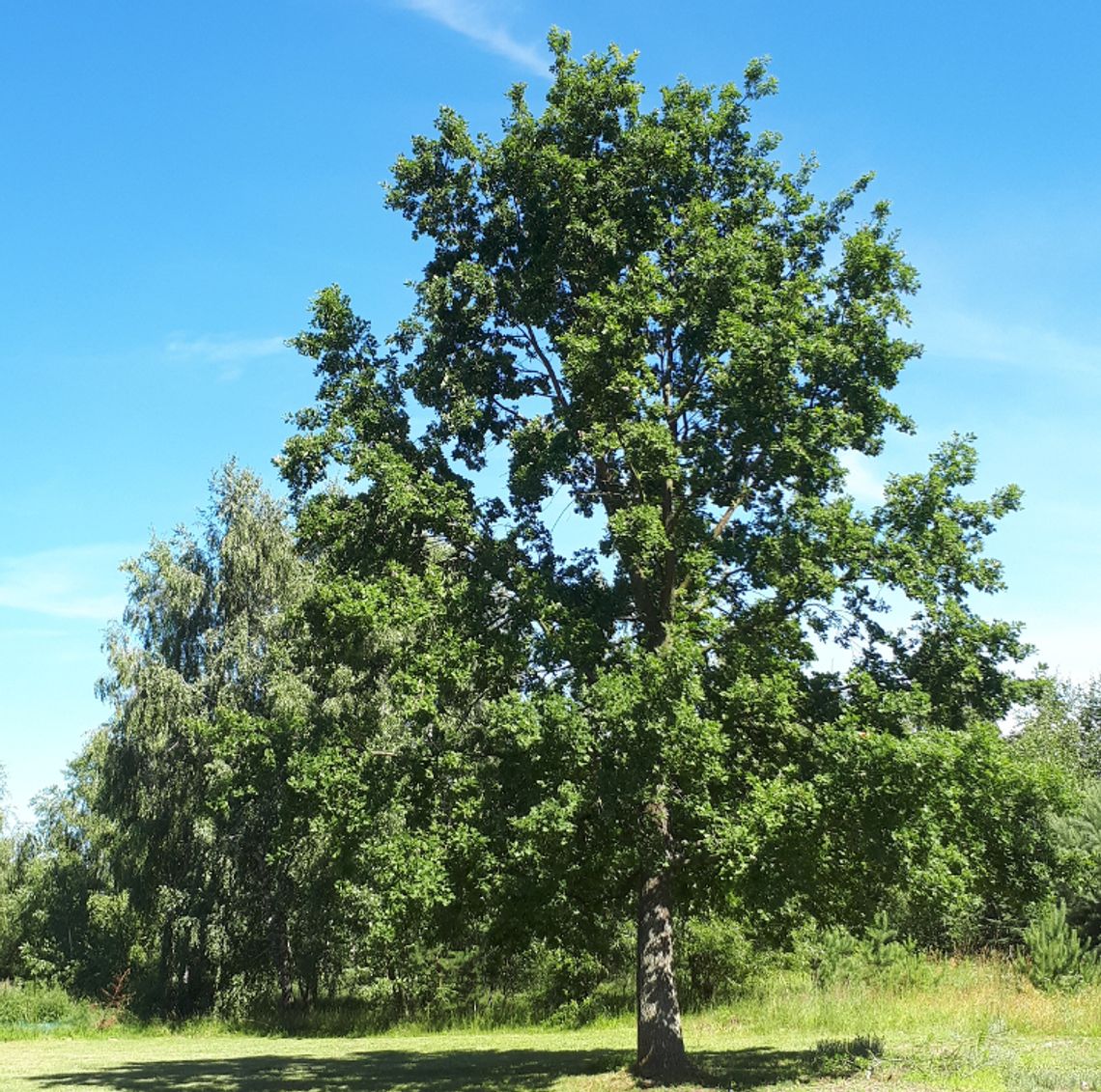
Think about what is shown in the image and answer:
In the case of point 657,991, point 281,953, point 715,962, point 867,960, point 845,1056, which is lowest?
point 281,953

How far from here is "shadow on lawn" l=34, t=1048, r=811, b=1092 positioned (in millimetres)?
17453

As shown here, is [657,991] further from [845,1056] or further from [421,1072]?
[421,1072]

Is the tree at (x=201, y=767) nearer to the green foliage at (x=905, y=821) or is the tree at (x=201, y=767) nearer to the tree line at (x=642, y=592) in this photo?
the tree line at (x=642, y=592)

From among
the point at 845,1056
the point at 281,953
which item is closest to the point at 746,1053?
the point at 845,1056

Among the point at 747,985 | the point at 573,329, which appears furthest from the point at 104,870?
the point at 573,329

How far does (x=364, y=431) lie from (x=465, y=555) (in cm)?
301

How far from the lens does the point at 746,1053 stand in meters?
19.6

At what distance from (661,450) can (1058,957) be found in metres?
14.9

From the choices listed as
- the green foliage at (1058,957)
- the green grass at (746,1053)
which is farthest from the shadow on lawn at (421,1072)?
the green foliage at (1058,957)

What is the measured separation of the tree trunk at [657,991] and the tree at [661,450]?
0.15 ft

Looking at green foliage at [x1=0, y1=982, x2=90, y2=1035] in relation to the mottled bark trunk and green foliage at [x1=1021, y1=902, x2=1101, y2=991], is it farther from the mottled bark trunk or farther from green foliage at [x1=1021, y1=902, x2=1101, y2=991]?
green foliage at [x1=1021, y1=902, x2=1101, y2=991]

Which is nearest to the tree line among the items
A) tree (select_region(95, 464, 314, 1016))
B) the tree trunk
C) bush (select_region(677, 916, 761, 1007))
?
the tree trunk

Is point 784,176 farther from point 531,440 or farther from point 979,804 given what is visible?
point 979,804

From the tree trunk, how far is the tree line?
6cm
